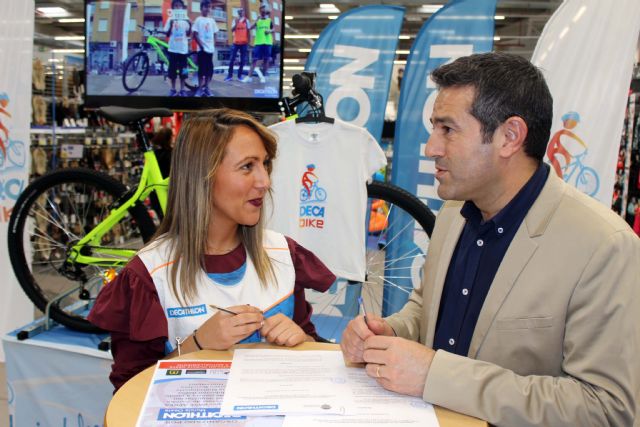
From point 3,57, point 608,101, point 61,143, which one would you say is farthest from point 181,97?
point 61,143

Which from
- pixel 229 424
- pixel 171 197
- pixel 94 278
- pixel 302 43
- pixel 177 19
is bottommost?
pixel 94 278

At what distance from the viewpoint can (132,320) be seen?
146 cm

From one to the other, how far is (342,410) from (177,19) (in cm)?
286

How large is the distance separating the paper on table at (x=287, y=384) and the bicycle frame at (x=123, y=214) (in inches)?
69.1

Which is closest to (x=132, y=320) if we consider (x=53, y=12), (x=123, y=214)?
(x=123, y=214)

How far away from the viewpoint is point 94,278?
303 centimetres

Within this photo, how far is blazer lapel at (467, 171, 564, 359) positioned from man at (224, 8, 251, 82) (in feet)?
7.68

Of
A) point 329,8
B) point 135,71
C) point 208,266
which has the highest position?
point 329,8

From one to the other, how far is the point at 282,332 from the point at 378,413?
432 millimetres

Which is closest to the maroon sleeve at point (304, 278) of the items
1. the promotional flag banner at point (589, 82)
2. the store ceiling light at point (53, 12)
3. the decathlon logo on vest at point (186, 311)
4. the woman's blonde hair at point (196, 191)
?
the woman's blonde hair at point (196, 191)

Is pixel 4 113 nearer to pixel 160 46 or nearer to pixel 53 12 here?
pixel 160 46

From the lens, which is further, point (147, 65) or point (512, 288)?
point (147, 65)

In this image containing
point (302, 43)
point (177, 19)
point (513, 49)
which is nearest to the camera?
point (177, 19)

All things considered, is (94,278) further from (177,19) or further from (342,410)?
(342,410)
